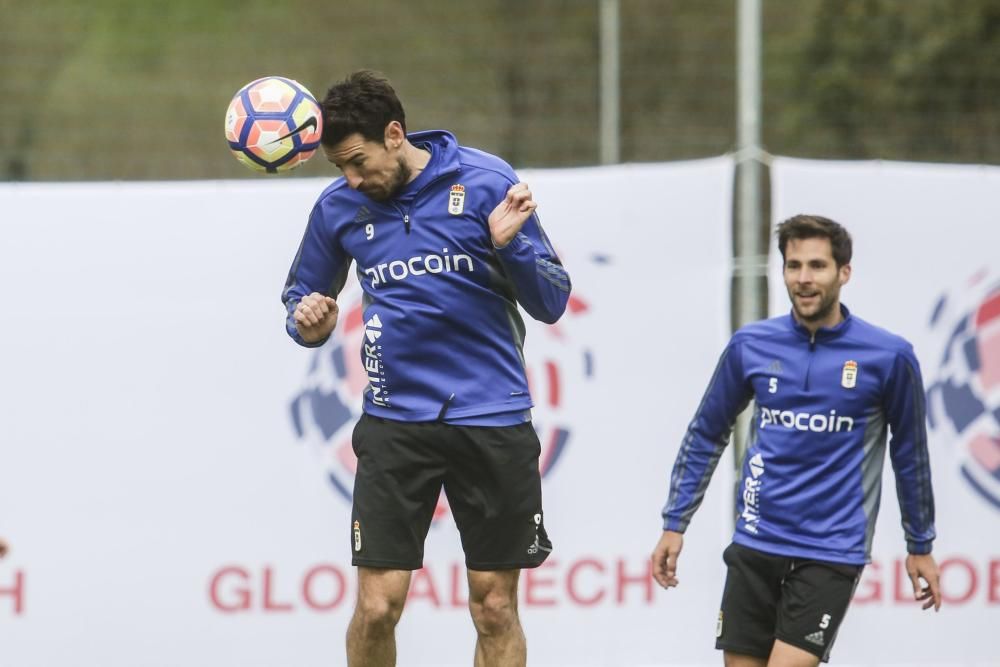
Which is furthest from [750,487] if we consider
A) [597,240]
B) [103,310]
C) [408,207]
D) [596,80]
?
[596,80]

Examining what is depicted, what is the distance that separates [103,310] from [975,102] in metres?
15.4

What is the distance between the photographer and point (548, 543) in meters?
5.18

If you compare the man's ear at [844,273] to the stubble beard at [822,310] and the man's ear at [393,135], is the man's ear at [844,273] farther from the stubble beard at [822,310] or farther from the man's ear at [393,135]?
the man's ear at [393,135]

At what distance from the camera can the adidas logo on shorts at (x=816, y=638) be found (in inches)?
197

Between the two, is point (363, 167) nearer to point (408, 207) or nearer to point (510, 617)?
point (408, 207)

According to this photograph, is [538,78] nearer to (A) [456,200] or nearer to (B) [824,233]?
(B) [824,233]

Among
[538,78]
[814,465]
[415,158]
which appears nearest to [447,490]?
[415,158]

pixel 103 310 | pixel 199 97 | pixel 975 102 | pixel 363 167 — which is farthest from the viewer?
pixel 199 97

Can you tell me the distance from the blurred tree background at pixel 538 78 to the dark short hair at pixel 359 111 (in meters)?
13.1

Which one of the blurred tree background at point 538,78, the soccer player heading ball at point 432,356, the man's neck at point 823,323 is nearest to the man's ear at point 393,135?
the soccer player heading ball at point 432,356

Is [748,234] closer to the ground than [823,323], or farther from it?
farther from it

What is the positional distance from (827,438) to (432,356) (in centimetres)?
131

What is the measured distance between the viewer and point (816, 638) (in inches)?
197

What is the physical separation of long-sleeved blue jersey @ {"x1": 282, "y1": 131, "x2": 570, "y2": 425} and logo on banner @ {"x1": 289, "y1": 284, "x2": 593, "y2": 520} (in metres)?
1.62
